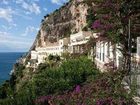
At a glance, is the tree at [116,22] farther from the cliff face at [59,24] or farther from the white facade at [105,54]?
the cliff face at [59,24]

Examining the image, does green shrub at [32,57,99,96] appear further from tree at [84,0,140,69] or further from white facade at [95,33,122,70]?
tree at [84,0,140,69]

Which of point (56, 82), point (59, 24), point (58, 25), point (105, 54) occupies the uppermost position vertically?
point (59, 24)

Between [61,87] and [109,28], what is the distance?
8096 mm

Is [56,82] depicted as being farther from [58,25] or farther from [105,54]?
[58,25]

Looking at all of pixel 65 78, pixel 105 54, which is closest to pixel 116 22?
pixel 105 54

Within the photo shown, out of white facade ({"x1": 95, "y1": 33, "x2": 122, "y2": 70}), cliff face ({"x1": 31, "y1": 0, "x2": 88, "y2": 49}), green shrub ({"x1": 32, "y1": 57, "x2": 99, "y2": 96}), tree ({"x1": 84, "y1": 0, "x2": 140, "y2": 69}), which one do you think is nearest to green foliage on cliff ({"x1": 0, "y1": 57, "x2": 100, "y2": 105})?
green shrub ({"x1": 32, "y1": 57, "x2": 99, "y2": 96})

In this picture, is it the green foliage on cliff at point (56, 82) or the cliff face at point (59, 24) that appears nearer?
the green foliage on cliff at point (56, 82)

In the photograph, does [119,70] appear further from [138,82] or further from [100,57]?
[100,57]

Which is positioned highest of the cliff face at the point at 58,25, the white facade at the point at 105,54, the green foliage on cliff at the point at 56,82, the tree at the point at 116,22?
the cliff face at the point at 58,25

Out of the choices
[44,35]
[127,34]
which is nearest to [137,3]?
[127,34]

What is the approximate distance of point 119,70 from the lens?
19.4 m

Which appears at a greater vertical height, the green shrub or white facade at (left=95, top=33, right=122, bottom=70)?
white facade at (left=95, top=33, right=122, bottom=70)

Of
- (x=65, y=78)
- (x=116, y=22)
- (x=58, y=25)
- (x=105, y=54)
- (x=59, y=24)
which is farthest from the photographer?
(x=58, y=25)

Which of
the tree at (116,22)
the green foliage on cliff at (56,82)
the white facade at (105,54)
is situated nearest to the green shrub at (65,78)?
the green foliage on cliff at (56,82)
